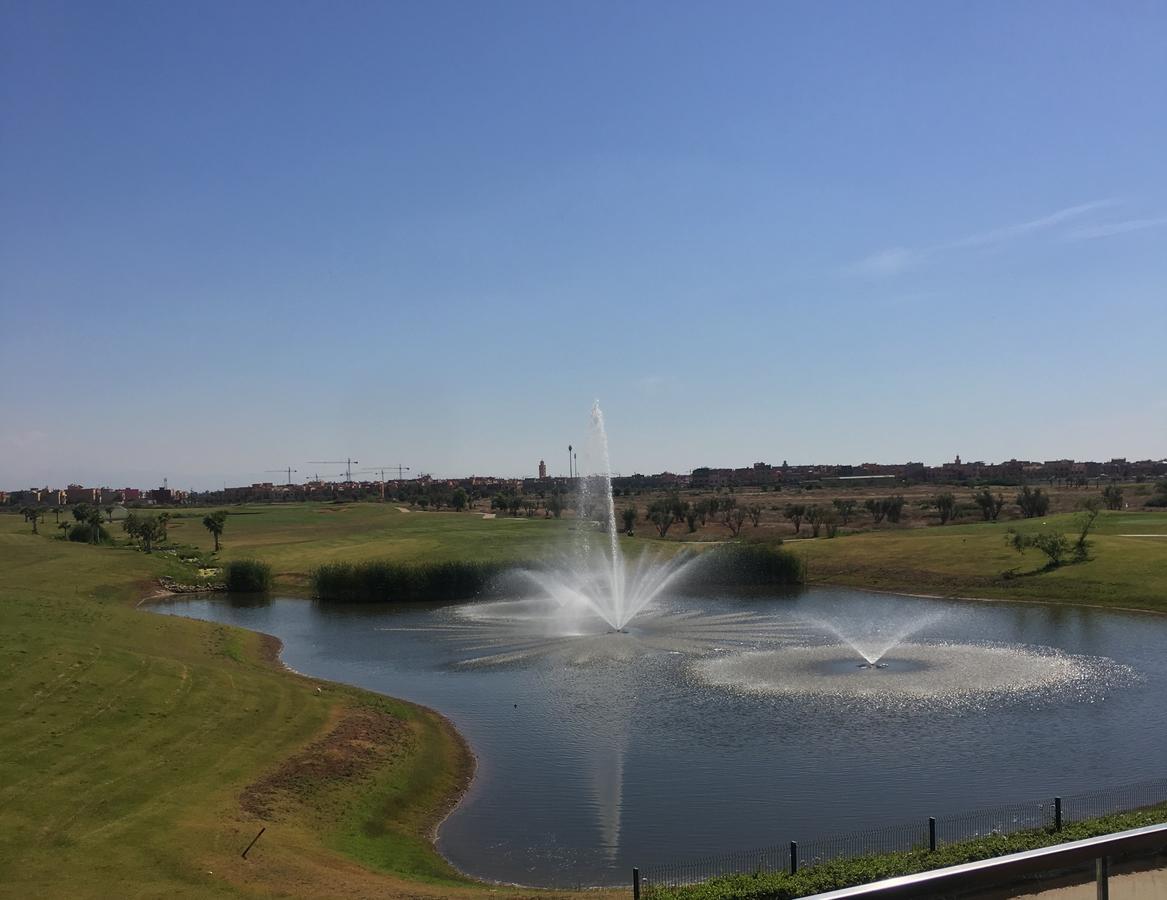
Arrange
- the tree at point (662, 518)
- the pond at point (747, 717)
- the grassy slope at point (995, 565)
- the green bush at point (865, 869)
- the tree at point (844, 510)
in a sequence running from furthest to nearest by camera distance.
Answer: the tree at point (844, 510), the tree at point (662, 518), the grassy slope at point (995, 565), the pond at point (747, 717), the green bush at point (865, 869)

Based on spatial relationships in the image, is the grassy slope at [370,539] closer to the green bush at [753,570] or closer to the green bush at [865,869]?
the green bush at [753,570]

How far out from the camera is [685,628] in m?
66.1

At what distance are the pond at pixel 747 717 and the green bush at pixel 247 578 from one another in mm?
28241

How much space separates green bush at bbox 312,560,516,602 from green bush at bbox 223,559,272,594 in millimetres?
10706

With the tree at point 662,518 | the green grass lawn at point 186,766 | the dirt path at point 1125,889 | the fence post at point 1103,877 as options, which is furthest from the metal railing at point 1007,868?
the tree at point 662,518

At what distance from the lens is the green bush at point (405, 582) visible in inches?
3561

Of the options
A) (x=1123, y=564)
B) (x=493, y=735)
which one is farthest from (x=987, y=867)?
(x=1123, y=564)

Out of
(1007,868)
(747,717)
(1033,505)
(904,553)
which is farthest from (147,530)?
(1007,868)

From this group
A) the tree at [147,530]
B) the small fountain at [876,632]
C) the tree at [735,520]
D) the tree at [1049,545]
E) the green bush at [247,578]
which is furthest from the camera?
the tree at [735,520]

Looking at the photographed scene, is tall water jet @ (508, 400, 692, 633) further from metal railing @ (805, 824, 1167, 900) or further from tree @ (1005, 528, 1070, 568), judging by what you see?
metal railing @ (805, 824, 1167, 900)

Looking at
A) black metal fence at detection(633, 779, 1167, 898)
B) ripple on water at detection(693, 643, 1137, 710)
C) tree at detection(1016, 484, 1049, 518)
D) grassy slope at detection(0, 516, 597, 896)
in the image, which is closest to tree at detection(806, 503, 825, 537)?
tree at detection(1016, 484, 1049, 518)

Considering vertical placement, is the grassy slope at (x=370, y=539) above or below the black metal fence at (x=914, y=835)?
above

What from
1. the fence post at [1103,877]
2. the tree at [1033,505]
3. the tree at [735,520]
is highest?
the fence post at [1103,877]

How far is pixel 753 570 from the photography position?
94312 millimetres
